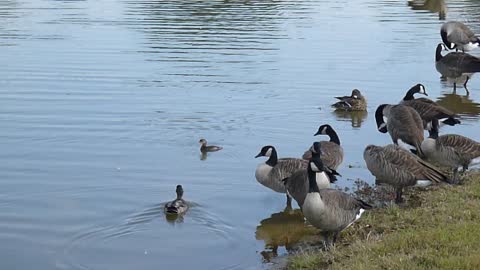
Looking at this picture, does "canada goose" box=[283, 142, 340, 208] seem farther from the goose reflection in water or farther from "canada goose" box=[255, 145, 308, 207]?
"canada goose" box=[255, 145, 308, 207]

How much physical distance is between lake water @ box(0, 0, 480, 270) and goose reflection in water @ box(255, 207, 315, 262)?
0.10 ft

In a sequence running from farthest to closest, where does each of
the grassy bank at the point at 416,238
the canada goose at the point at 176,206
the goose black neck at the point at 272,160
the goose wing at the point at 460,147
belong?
the goose black neck at the point at 272,160 < the goose wing at the point at 460,147 < the canada goose at the point at 176,206 < the grassy bank at the point at 416,238

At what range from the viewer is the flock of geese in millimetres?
10156

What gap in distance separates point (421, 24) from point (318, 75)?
1491 cm

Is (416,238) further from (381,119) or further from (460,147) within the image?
(381,119)

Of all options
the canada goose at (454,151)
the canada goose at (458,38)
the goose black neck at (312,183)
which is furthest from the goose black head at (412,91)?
the canada goose at (458,38)

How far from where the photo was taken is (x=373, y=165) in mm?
12008

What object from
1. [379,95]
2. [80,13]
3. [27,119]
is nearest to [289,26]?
[80,13]

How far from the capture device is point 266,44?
2942 centimetres

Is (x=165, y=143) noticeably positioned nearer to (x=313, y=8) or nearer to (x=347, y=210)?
(x=347, y=210)

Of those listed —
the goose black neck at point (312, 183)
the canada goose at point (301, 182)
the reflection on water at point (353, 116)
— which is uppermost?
the goose black neck at point (312, 183)

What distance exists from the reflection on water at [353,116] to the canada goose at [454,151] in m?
4.69

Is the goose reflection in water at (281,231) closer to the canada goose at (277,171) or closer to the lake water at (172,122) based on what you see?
the lake water at (172,122)

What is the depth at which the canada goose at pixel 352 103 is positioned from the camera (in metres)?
18.2
